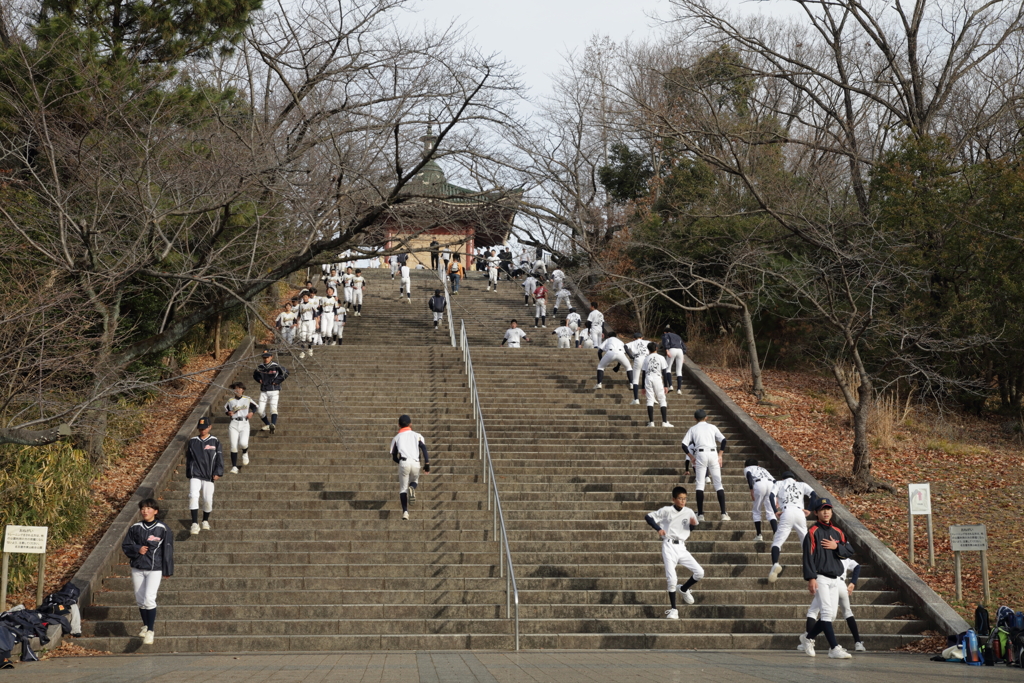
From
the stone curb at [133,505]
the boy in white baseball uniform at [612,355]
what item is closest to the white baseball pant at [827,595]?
the stone curb at [133,505]

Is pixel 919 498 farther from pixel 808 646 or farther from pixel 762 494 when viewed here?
pixel 808 646

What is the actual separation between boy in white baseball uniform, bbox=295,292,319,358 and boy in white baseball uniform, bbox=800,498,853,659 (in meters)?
14.3

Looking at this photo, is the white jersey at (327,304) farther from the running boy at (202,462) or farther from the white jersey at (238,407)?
the running boy at (202,462)

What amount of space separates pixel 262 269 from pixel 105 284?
160 inches

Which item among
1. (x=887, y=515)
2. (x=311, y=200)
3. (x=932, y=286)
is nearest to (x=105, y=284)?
(x=311, y=200)

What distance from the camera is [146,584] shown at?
1043 cm

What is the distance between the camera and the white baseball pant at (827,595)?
9.91m

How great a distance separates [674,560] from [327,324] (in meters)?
14.4

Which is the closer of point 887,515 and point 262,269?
point 887,515

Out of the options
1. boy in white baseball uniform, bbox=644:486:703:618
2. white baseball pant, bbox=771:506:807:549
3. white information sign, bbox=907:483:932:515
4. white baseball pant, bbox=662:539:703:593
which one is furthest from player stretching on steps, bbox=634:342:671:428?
white baseball pant, bbox=662:539:703:593

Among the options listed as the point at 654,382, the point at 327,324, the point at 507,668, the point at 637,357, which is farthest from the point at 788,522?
the point at 327,324

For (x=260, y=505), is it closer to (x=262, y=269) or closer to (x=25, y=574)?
(x=25, y=574)

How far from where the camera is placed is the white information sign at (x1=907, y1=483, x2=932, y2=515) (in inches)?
512

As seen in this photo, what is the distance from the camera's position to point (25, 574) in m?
12.8
